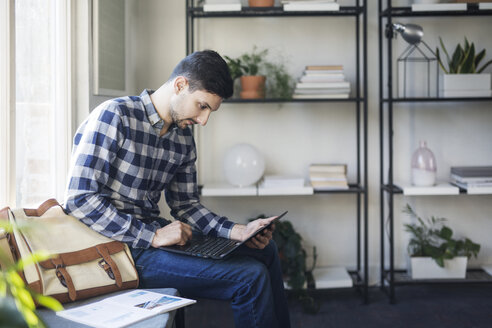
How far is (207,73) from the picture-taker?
169cm

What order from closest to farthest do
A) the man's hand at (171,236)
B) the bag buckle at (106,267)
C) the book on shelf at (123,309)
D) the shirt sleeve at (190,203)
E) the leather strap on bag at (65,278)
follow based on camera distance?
the book on shelf at (123,309)
the leather strap on bag at (65,278)
the bag buckle at (106,267)
the man's hand at (171,236)
the shirt sleeve at (190,203)

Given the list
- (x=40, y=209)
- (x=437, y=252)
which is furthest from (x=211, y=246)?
(x=437, y=252)

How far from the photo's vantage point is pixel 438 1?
2857mm

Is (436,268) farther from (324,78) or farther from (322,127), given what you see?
(324,78)

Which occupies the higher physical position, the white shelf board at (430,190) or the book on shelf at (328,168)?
the book on shelf at (328,168)

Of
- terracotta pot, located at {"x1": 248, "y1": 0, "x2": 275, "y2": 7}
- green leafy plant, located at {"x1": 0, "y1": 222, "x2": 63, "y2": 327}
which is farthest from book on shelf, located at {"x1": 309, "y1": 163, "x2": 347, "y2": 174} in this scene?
green leafy plant, located at {"x1": 0, "y1": 222, "x2": 63, "y2": 327}

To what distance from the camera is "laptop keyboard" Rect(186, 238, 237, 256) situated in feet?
5.33

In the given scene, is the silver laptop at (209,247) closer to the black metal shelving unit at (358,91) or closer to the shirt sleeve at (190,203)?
the shirt sleeve at (190,203)

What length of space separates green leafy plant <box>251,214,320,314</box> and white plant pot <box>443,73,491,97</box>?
1157 mm

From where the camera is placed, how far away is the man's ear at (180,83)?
5.65 feet

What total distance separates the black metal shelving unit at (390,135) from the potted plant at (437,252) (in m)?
0.06

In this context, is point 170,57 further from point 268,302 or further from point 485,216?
point 485,216

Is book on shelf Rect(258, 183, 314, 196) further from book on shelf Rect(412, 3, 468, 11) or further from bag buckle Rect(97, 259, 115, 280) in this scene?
bag buckle Rect(97, 259, 115, 280)

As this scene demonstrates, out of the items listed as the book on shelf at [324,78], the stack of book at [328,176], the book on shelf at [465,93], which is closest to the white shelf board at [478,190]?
the book on shelf at [465,93]
